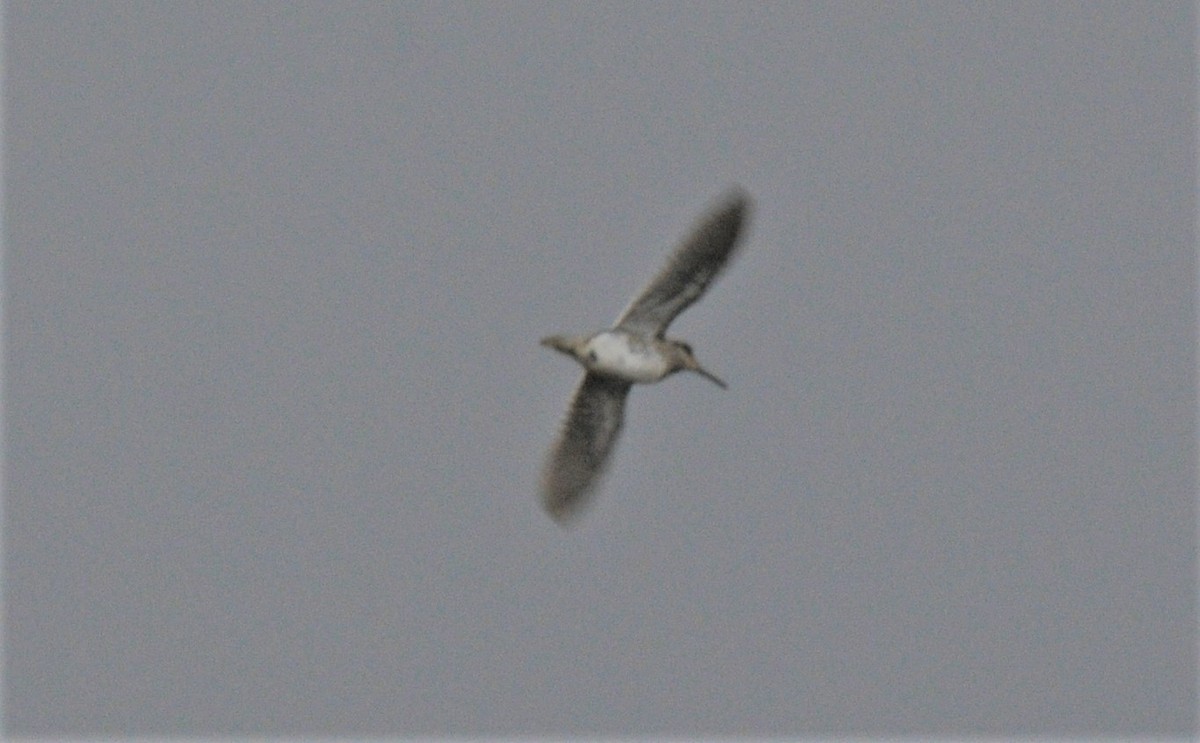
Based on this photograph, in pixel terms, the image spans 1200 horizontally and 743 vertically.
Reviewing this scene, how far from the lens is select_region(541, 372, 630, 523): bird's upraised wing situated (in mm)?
54000

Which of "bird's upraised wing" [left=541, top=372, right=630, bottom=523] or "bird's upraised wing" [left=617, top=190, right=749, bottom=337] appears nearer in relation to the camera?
"bird's upraised wing" [left=617, top=190, right=749, bottom=337]

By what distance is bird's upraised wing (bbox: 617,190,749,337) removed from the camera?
51.2 meters

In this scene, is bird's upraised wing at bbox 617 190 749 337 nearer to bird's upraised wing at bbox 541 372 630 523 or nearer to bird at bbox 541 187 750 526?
bird at bbox 541 187 750 526

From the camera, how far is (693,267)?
51.5 metres

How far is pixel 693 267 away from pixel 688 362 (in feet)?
7.26

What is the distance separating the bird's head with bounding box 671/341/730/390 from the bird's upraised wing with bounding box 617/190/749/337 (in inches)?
34.6

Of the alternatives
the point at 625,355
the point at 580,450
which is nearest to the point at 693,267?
the point at 625,355

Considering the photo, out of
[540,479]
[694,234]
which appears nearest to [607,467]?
[540,479]

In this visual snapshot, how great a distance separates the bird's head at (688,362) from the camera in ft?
174

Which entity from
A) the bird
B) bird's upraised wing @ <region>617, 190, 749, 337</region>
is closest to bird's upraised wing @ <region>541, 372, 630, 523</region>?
the bird

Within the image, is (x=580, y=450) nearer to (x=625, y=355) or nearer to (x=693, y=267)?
(x=625, y=355)

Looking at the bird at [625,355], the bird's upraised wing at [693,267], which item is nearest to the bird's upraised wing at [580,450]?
the bird at [625,355]

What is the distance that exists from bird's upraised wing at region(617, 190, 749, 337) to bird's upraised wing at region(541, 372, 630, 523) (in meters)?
2.20

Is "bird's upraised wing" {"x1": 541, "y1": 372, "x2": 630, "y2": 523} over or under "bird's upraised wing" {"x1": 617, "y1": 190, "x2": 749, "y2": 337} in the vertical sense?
under
